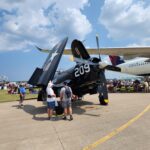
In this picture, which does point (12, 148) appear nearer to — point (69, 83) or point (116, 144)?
point (116, 144)

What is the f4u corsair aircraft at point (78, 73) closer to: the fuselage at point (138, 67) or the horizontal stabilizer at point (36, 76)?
the horizontal stabilizer at point (36, 76)

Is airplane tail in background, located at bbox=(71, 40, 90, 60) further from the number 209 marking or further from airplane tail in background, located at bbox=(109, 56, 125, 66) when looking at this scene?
airplane tail in background, located at bbox=(109, 56, 125, 66)

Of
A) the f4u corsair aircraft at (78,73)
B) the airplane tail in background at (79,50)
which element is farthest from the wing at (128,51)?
the airplane tail in background at (79,50)

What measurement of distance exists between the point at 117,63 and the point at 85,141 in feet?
101

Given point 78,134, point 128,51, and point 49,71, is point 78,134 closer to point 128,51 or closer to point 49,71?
point 49,71

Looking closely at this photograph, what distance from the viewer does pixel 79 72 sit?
520 inches

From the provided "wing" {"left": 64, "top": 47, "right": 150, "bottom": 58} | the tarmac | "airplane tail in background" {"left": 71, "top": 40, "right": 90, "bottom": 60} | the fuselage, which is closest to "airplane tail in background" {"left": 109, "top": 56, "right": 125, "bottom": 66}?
the fuselage

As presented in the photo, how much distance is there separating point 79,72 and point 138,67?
19.7 meters

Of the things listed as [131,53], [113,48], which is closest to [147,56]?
[131,53]

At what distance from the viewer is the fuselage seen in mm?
30391

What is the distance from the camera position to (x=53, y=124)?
937 cm

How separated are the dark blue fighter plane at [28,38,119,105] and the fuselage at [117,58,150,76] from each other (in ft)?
59.4

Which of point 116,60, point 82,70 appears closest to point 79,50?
point 82,70

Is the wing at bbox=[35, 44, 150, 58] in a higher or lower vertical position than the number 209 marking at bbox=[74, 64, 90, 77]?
higher
